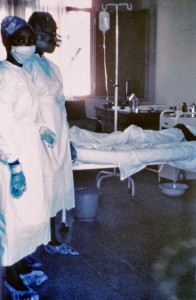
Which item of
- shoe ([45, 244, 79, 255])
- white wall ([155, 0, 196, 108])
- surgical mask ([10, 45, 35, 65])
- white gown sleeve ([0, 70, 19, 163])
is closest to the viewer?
white gown sleeve ([0, 70, 19, 163])

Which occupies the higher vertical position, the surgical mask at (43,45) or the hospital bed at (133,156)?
the surgical mask at (43,45)

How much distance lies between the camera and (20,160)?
2.25m

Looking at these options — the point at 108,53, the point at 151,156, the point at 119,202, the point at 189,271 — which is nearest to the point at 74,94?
the point at 108,53

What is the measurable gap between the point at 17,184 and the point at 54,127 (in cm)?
80

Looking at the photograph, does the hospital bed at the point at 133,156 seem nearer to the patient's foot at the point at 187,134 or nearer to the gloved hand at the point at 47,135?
the patient's foot at the point at 187,134

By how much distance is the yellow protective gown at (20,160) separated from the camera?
216 centimetres

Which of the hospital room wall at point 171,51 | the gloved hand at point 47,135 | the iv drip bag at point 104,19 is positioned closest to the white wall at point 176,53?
the hospital room wall at point 171,51

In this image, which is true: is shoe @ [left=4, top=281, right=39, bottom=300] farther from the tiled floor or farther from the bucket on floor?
the bucket on floor

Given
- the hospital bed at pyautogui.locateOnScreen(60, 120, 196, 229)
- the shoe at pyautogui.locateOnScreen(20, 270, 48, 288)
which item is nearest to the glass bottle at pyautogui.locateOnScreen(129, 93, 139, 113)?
the hospital bed at pyautogui.locateOnScreen(60, 120, 196, 229)

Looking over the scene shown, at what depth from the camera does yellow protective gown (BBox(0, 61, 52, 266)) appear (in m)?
2.16

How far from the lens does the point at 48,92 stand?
283 cm

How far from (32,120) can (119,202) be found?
2.09 m

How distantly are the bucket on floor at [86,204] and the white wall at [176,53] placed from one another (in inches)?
88.6

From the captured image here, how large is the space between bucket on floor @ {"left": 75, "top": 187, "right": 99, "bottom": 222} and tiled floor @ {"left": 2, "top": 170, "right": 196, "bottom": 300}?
0.22ft
